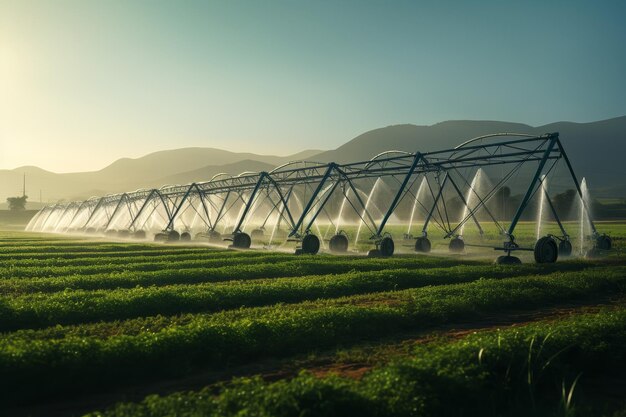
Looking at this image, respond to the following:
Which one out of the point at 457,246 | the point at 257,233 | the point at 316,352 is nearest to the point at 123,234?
the point at 257,233

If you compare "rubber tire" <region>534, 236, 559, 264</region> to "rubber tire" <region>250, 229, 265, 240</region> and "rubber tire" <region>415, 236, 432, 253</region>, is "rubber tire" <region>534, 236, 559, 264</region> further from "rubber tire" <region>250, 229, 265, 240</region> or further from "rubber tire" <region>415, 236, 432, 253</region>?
"rubber tire" <region>250, 229, 265, 240</region>

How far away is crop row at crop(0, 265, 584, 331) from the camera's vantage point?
13.1 metres

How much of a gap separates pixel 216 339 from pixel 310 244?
26.9 meters

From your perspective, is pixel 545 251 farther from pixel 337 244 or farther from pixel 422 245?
pixel 337 244

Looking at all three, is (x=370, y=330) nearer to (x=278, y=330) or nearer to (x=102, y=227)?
(x=278, y=330)

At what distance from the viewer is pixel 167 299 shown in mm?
14969

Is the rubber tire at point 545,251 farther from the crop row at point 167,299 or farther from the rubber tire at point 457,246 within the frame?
the rubber tire at point 457,246

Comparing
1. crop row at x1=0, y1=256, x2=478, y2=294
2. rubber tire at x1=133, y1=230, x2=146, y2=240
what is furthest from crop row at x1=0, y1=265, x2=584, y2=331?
rubber tire at x1=133, y1=230, x2=146, y2=240

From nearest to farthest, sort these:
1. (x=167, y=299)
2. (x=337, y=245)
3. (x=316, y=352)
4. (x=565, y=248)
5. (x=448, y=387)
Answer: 1. (x=448, y=387)
2. (x=316, y=352)
3. (x=167, y=299)
4. (x=565, y=248)
5. (x=337, y=245)

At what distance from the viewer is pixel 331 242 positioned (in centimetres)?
3897

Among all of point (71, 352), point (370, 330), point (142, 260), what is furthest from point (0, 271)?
point (370, 330)

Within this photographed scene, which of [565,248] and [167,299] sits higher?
[565,248]

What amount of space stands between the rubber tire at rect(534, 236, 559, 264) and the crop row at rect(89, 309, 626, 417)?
17738 millimetres

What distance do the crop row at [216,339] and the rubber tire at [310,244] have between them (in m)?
20.4
